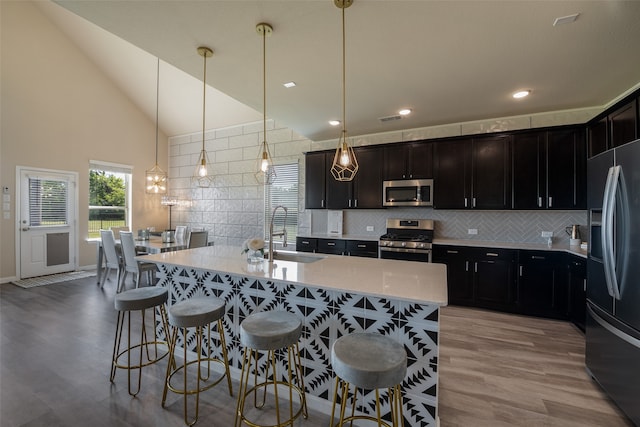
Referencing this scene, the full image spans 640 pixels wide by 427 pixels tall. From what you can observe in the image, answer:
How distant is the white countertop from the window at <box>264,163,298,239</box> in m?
2.95

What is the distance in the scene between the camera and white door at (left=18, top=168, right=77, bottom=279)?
5.01m

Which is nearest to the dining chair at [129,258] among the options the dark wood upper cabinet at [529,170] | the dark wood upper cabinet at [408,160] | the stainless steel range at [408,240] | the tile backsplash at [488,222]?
the tile backsplash at [488,222]

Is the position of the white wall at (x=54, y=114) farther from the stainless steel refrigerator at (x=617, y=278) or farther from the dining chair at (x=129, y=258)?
the stainless steel refrigerator at (x=617, y=278)

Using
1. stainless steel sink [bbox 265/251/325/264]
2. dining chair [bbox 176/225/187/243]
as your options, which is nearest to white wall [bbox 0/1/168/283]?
dining chair [bbox 176/225/187/243]

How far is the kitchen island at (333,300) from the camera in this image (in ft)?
5.28

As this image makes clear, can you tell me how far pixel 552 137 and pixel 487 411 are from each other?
337cm

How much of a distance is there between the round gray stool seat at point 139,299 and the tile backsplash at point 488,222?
338cm

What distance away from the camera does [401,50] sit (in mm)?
2334

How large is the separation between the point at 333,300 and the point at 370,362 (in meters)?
0.59

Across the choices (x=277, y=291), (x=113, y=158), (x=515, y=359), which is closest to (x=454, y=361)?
(x=515, y=359)

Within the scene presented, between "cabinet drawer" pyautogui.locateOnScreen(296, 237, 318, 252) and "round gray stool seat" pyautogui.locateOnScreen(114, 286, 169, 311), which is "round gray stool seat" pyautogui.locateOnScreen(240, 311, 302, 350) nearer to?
"round gray stool seat" pyautogui.locateOnScreen(114, 286, 169, 311)

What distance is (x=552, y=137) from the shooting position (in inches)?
139

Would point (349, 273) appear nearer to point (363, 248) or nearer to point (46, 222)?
point (363, 248)

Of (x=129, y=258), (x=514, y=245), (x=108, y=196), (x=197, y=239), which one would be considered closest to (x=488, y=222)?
(x=514, y=245)
